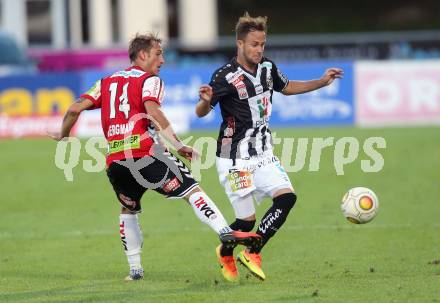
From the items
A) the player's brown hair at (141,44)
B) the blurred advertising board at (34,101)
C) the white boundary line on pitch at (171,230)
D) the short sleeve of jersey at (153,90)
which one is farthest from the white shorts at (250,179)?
the blurred advertising board at (34,101)

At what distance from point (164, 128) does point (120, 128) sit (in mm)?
457

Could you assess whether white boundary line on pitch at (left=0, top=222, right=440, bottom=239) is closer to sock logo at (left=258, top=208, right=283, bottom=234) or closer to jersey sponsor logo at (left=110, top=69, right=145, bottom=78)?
sock logo at (left=258, top=208, right=283, bottom=234)

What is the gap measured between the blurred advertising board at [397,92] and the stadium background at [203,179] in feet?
0.09

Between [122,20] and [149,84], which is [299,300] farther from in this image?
[122,20]

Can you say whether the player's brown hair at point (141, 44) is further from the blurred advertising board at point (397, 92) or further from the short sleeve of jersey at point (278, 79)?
the blurred advertising board at point (397, 92)

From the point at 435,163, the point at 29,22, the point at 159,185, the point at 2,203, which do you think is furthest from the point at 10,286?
the point at 29,22

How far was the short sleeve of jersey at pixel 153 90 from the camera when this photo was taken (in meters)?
8.74

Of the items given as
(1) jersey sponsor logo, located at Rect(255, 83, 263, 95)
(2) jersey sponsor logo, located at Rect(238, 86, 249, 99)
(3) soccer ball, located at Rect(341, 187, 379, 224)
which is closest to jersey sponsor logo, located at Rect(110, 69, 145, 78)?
(2) jersey sponsor logo, located at Rect(238, 86, 249, 99)

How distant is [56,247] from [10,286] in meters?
2.69

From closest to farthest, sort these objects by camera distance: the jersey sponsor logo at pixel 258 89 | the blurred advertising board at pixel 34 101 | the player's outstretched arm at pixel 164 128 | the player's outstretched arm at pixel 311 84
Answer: the player's outstretched arm at pixel 164 128, the jersey sponsor logo at pixel 258 89, the player's outstretched arm at pixel 311 84, the blurred advertising board at pixel 34 101

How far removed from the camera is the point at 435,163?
19.5 metres

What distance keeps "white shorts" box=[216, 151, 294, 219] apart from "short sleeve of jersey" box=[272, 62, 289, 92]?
28.4 inches

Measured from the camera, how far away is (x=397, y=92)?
1024 inches

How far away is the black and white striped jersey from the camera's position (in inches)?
359
